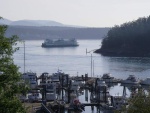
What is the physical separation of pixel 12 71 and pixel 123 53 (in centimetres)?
4538

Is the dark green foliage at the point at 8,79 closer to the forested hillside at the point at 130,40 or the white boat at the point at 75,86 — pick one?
the white boat at the point at 75,86

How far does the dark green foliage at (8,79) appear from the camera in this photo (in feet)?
12.1

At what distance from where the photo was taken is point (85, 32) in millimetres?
117812

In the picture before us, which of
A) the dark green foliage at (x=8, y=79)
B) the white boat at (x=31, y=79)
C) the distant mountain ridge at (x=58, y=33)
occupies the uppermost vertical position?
the distant mountain ridge at (x=58, y=33)

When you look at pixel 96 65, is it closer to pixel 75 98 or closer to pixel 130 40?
pixel 130 40

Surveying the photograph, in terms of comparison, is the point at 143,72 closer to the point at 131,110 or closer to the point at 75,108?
the point at 75,108

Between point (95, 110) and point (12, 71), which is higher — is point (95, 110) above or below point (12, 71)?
below

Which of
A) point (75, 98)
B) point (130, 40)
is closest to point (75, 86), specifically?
point (75, 98)

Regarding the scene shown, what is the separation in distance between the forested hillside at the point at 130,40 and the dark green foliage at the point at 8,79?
44206mm

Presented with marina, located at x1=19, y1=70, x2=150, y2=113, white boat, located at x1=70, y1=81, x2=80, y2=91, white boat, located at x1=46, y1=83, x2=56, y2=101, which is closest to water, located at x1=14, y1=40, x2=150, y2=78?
white boat, located at x1=70, y1=81, x2=80, y2=91

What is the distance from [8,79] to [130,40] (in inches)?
1872

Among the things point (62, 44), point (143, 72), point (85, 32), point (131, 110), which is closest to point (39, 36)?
point (85, 32)

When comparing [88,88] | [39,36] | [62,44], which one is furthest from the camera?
[39,36]

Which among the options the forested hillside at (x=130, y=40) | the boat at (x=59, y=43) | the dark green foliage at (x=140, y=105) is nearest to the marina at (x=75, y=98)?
the dark green foliage at (x=140, y=105)
